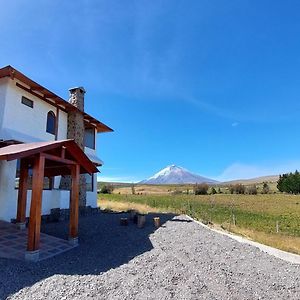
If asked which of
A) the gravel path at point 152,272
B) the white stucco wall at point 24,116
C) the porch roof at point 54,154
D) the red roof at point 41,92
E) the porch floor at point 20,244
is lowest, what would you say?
the gravel path at point 152,272

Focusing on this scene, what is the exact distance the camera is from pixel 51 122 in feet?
51.4

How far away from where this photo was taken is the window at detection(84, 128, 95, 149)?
19.2 m

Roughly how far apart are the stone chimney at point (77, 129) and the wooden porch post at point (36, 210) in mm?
8192

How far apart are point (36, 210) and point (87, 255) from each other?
1889 millimetres

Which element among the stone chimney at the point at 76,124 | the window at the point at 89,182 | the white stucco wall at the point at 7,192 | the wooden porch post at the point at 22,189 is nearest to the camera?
the wooden porch post at the point at 22,189

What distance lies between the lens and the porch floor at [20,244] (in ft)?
26.2

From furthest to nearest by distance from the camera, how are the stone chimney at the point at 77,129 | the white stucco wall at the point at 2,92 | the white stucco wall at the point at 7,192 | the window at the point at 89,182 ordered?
the window at the point at 89,182 < the stone chimney at the point at 77,129 < the white stucco wall at the point at 2,92 < the white stucco wall at the point at 7,192

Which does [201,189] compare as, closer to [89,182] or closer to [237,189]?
[237,189]

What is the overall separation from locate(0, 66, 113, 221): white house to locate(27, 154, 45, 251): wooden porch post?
418cm

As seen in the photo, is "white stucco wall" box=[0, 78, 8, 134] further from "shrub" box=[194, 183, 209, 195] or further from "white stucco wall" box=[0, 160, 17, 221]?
"shrub" box=[194, 183, 209, 195]

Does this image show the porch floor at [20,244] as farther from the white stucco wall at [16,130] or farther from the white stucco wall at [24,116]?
the white stucco wall at [24,116]

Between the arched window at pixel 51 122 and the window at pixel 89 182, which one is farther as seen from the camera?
the window at pixel 89 182

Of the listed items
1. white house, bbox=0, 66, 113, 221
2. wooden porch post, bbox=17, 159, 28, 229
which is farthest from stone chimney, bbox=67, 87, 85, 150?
wooden porch post, bbox=17, 159, 28, 229

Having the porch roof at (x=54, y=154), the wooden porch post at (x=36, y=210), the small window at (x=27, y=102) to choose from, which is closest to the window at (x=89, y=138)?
the small window at (x=27, y=102)
